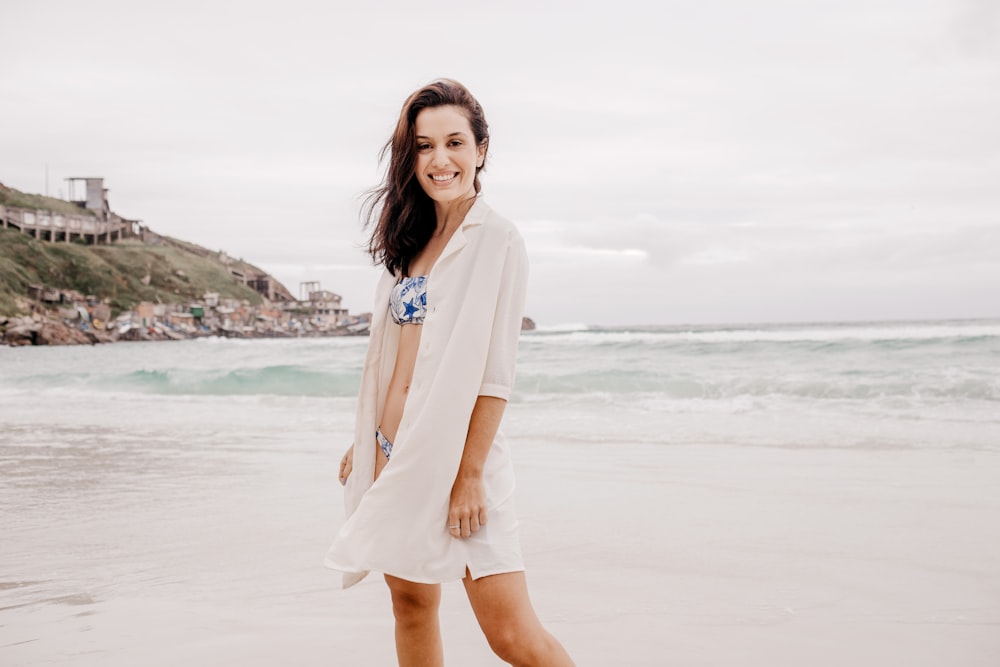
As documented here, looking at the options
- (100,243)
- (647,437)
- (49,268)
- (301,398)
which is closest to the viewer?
(647,437)

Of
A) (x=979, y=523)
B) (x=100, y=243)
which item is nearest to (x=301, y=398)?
(x=979, y=523)

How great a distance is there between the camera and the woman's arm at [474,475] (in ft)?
6.45

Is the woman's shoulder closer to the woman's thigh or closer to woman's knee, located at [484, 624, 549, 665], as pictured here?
the woman's thigh

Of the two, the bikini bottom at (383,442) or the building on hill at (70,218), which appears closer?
the bikini bottom at (383,442)

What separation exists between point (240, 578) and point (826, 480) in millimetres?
4124

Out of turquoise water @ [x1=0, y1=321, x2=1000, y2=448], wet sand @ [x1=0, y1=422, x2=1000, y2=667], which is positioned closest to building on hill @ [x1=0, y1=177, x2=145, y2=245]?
turquoise water @ [x1=0, y1=321, x2=1000, y2=448]

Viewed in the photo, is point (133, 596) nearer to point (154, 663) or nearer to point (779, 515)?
point (154, 663)

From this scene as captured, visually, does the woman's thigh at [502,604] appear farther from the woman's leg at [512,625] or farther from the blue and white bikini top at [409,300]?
the blue and white bikini top at [409,300]

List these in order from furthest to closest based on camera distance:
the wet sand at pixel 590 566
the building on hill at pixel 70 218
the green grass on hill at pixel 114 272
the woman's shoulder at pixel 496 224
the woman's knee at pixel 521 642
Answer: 1. the building on hill at pixel 70 218
2. the green grass on hill at pixel 114 272
3. the wet sand at pixel 590 566
4. the woman's shoulder at pixel 496 224
5. the woman's knee at pixel 521 642

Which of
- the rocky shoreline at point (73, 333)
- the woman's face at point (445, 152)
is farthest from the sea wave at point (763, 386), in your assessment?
the rocky shoreline at point (73, 333)

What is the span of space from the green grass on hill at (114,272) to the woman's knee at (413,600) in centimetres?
5068

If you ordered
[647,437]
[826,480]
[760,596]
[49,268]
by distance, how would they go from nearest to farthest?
[760,596] < [826,480] < [647,437] < [49,268]

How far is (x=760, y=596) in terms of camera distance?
3637 mm

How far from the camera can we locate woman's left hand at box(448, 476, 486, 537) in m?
1.96
